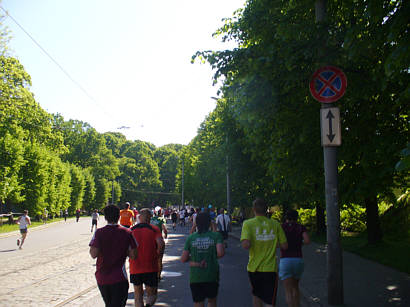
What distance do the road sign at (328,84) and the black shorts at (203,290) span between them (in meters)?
4.47

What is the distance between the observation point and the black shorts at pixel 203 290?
540cm

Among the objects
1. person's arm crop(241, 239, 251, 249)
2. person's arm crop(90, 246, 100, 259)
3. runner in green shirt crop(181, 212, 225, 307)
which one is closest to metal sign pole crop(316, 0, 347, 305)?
person's arm crop(241, 239, 251, 249)

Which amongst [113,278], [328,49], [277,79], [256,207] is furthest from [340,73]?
[113,278]

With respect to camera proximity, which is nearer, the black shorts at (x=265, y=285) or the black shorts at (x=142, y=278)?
the black shorts at (x=265, y=285)

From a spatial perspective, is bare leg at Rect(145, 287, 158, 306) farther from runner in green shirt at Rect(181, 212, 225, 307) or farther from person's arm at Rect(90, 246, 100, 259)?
person's arm at Rect(90, 246, 100, 259)

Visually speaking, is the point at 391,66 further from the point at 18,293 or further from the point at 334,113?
the point at 18,293

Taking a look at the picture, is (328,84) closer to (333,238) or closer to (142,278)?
(333,238)

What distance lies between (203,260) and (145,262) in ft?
5.31

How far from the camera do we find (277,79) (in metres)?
9.47

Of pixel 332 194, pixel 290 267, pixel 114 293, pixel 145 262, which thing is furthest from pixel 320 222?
pixel 114 293

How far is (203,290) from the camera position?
5.42m

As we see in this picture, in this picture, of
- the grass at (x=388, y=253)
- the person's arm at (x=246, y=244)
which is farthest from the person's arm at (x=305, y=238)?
the grass at (x=388, y=253)

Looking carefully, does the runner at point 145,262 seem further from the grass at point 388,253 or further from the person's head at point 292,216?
the grass at point 388,253

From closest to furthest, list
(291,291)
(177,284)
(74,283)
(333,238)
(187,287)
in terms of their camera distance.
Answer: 1. (291,291)
2. (333,238)
3. (187,287)
4. (74,283)
5. (177,284)
